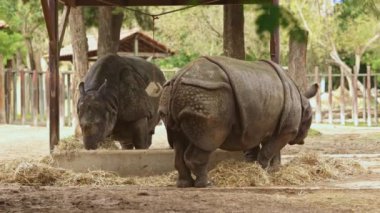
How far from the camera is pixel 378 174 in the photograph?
9.11 m

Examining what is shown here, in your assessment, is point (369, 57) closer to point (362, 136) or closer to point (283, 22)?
point (362, 136)

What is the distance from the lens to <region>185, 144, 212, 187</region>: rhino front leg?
7484 mm

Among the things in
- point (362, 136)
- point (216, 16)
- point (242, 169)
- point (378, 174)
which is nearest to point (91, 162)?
point (242, 169)

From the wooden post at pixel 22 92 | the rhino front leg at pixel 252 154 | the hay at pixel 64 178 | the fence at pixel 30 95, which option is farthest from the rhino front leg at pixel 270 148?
the wooden post at pixel 22 92

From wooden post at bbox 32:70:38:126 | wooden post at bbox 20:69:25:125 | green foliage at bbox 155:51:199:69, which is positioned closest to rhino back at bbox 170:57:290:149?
wooden post at bbox 32:70:38:126

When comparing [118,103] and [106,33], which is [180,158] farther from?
[106,33]

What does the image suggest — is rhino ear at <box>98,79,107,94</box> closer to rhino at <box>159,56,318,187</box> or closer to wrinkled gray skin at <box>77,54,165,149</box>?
wrinkled gray skin at <box>77,54,165,149</box>

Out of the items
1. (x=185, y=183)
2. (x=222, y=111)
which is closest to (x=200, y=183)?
(x=185, y=183)

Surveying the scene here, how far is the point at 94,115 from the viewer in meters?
9.35

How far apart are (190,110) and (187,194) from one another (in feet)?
2.60

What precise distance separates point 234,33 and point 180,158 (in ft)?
20.1

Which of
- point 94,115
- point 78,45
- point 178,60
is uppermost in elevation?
point 78,45

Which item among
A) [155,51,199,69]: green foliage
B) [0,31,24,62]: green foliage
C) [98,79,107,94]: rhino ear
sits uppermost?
[0,31,24,62]: green foliage

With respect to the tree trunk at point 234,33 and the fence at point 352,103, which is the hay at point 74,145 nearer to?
the tree trunk at point 234,33
